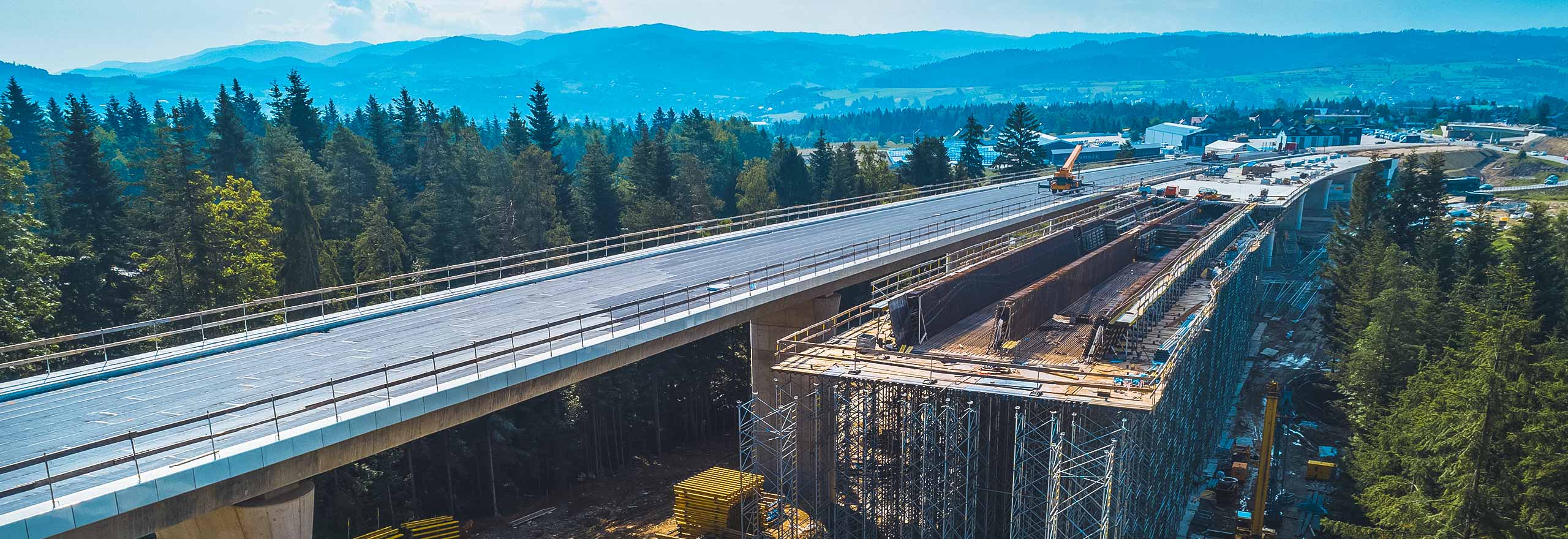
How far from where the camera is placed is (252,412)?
67.7 feet

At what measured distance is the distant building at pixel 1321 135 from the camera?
470ft

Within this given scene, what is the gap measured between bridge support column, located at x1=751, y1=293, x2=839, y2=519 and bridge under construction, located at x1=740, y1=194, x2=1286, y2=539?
0.11m

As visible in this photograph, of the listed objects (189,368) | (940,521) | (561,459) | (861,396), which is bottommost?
(561,459)

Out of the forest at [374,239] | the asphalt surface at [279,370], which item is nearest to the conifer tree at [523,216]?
the forest at [374,239]

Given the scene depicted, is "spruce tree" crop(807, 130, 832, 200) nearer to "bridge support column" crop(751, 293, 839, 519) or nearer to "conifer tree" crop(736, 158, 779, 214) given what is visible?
"conifer tree" crop(736, 158, 779, 214)

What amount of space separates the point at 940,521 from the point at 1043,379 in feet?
16.2

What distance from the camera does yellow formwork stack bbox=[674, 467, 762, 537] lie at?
110ft

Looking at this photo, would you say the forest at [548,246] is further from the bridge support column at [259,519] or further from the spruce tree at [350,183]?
the bridge support column at [259,519]

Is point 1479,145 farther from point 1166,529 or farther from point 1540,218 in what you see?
point 1166,529

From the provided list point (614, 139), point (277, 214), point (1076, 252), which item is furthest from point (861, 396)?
point (614, 139)

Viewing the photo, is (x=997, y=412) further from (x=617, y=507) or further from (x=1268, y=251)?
(x=1268, y=251)

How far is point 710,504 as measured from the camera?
110ft

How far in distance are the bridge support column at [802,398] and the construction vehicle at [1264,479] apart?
14.0 m

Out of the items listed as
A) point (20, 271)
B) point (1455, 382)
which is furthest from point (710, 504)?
point (20, 271)
